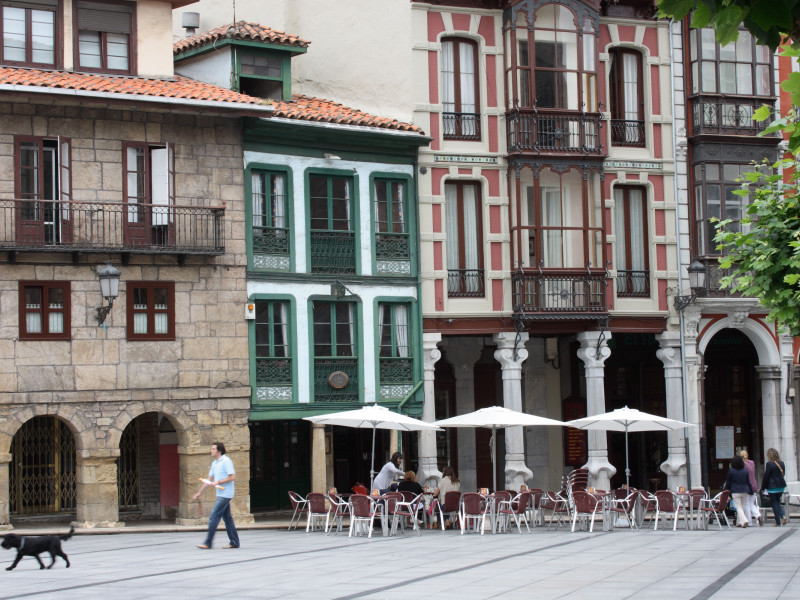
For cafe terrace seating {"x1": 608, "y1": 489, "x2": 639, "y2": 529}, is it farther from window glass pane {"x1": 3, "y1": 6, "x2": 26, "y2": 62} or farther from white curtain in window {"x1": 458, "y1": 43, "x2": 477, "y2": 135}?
window glass pane {"x1": 3, "y1": 6, "x2": 26, "y2": 62}

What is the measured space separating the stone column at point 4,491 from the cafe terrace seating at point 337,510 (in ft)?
19.3

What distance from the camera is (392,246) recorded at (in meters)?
30.7

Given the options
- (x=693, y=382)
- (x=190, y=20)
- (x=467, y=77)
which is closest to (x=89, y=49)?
(x=190, y=20)

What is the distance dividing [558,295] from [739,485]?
6723 millimetres

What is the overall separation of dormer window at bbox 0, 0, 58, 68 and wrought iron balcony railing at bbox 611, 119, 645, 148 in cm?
1327

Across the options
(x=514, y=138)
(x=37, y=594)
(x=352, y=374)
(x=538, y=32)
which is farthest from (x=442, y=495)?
(x=37, y=594)

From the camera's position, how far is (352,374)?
2998 centimetres

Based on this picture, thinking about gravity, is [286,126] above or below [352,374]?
above

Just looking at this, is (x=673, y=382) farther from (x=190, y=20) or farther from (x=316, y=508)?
(x=190, y=20)

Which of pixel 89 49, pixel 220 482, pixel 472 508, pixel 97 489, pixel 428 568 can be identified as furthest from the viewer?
pixel 89 49

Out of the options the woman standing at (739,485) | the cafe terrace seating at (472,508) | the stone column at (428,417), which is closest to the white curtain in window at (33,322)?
the cafe terrace seating at (472,508)

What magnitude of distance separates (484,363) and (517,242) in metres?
4.30

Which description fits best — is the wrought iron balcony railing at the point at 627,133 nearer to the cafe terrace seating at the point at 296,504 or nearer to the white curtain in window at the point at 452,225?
the white curtain in window at the point at 452,225

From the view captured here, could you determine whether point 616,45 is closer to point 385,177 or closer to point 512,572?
point 385,177
